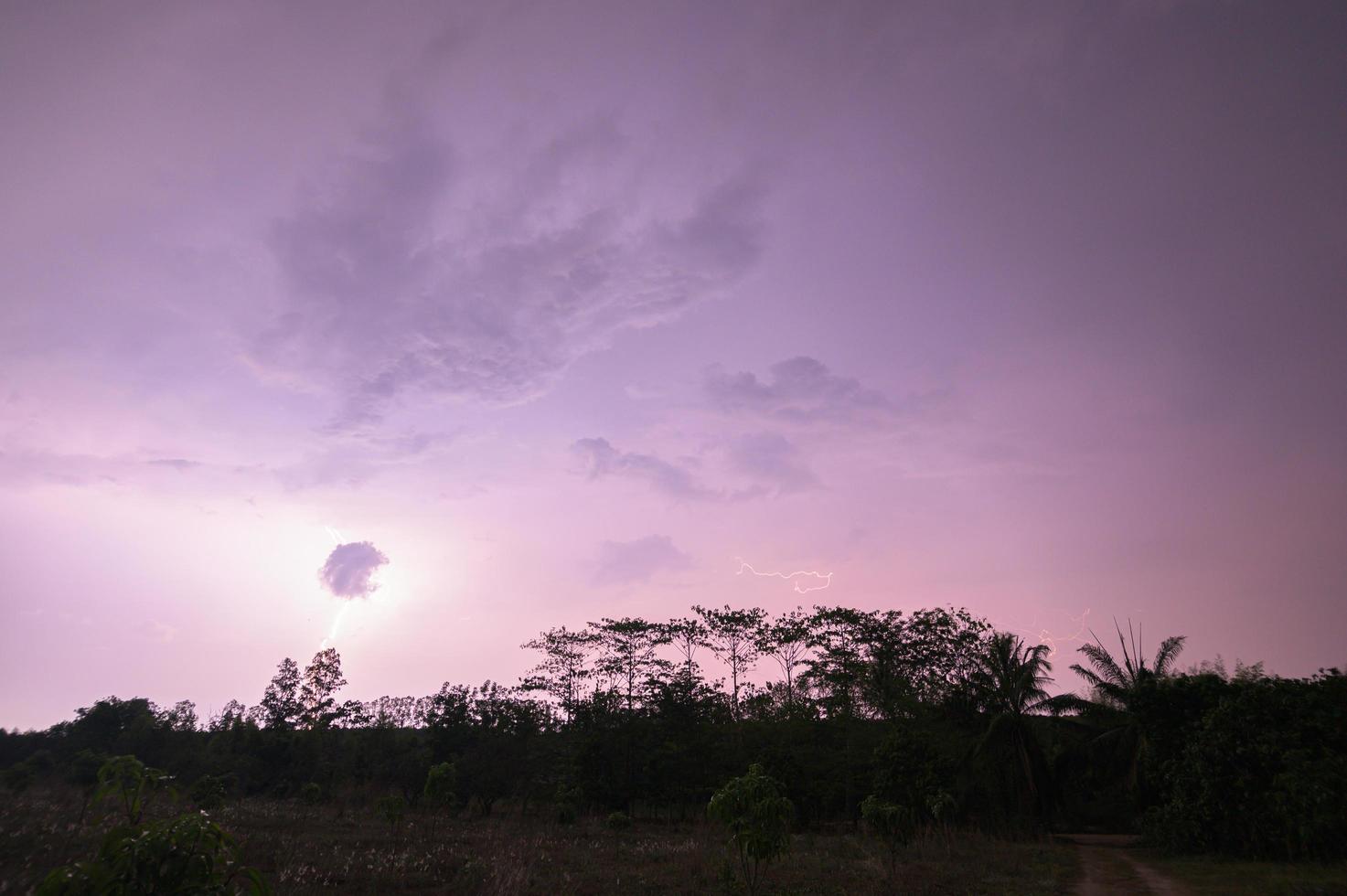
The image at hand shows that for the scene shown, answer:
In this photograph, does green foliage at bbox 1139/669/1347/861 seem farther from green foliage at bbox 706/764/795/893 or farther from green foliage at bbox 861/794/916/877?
green foliage at bbox 706/764/795/893

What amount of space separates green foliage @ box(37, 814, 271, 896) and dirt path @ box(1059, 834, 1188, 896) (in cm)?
1946

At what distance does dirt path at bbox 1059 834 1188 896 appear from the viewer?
16.8m

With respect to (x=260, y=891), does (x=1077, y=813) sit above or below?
below

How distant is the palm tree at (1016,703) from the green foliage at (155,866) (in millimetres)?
37432

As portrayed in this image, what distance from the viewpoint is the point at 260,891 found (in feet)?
13.0

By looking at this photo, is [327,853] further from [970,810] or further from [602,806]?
[970,810]

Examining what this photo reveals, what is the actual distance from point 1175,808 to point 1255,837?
270cm

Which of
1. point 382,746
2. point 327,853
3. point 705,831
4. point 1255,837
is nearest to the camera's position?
point 327,853

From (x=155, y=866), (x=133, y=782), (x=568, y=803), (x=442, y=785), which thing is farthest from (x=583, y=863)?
(x=442, y=785)

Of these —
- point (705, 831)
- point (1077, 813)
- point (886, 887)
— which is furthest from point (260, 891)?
point (1077, 813)

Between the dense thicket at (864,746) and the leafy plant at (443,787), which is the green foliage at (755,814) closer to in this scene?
the dense thicket at (864,746)

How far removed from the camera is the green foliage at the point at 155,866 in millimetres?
3891

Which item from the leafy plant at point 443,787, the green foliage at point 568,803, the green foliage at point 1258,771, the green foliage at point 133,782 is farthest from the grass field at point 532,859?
the green foliage at point 133,782

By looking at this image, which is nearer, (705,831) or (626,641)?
(705,831)
